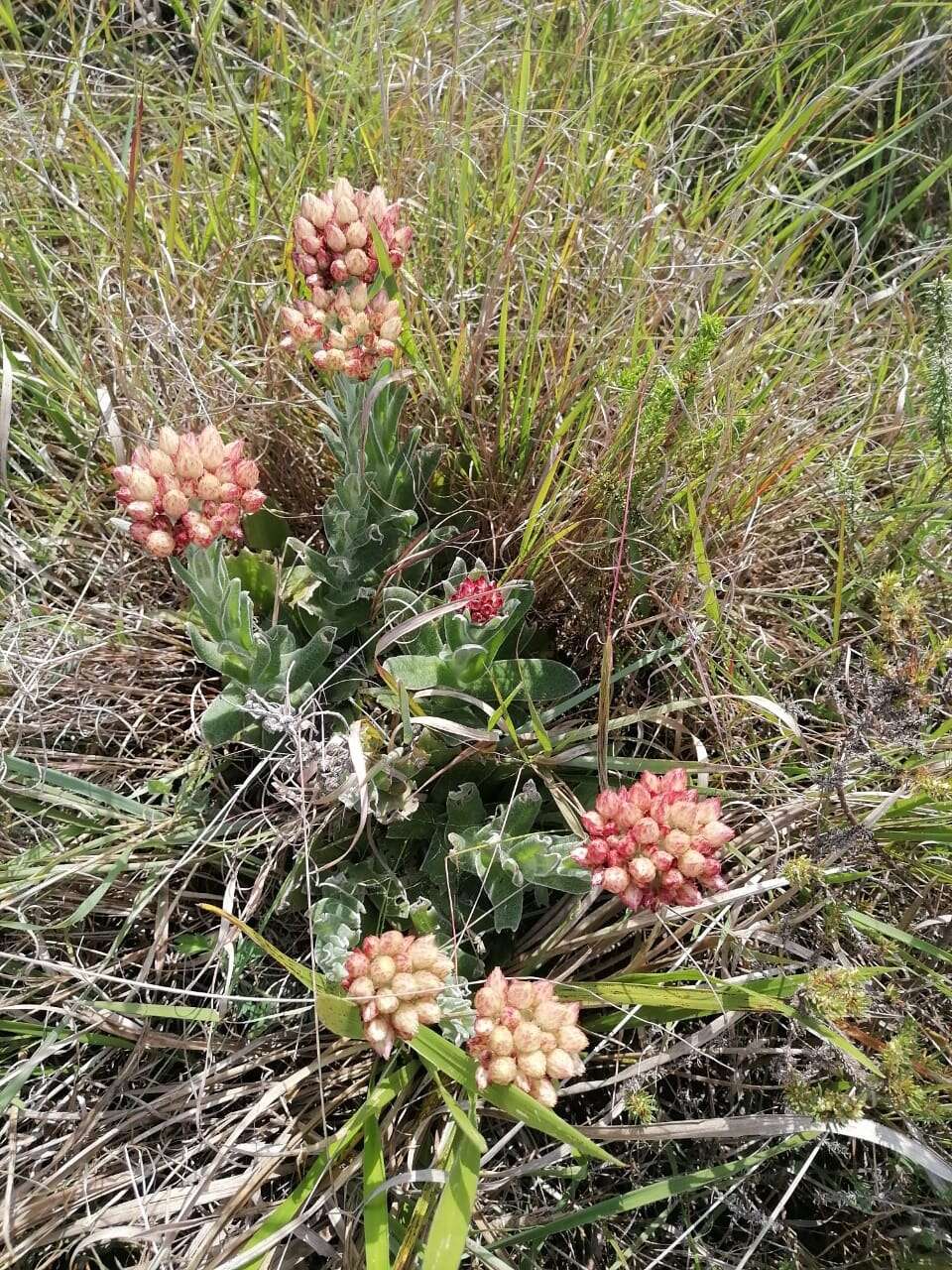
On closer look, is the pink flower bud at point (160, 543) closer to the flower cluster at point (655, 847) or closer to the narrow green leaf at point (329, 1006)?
the narrow green leaf at point (329, 1006)

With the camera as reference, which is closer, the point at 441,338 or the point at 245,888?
the point at 245,888

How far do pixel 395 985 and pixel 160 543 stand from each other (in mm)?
834

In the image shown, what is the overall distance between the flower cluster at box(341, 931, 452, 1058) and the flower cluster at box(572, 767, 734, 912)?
30 cm

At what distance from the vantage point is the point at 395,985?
1464 mm

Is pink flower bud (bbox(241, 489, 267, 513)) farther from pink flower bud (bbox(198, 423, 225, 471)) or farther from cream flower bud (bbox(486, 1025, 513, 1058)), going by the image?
cream flower bud (bbox(486, 1025, 513, 1058))

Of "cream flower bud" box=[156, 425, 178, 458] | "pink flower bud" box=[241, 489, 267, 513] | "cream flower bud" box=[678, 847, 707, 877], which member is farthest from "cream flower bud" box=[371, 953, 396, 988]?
"cream flower bud" box=[156, 425, 178, 458]

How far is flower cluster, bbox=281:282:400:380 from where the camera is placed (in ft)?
5.70

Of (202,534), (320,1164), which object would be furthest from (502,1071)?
(202,534)

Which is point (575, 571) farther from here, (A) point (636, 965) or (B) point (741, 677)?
(A) point (636, 965)

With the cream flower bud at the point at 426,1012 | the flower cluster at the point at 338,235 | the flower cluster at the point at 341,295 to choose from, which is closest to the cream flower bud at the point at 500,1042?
the cream flower bud at the point at 426,1012

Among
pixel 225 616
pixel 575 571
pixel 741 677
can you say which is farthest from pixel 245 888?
pixel 741 677

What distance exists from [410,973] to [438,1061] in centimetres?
18

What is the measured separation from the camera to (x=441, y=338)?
2408 millimetres

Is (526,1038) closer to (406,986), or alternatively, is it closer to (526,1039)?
(526,1039)
